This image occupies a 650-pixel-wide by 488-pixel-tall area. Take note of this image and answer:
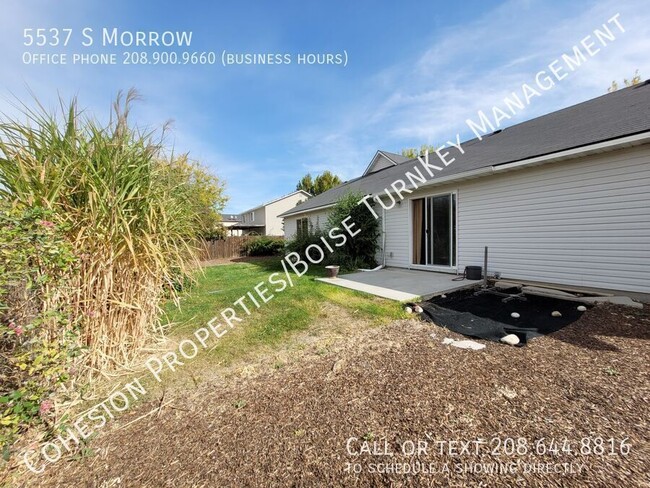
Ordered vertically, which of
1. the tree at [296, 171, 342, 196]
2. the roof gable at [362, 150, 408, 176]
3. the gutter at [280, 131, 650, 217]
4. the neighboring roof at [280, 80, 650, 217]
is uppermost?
the tree at [296, 171, 342, 196]

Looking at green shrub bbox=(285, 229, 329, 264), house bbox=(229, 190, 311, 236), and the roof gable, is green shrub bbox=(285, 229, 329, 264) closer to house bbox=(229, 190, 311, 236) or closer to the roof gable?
the roof gable

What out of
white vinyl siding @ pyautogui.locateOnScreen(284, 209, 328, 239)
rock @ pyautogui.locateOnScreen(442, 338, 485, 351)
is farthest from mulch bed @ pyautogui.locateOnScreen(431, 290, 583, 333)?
white vinyl siding @ pyautogui.locateOnScreen(284, 209, 328, 239)

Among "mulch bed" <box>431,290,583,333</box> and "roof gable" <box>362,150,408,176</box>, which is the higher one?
"roof gable" <box>362,150,408,176</box>

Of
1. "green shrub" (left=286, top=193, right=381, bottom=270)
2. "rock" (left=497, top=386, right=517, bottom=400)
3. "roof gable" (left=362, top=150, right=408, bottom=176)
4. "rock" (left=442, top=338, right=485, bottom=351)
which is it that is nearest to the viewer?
"rock" (left=497, top=386, right=517, bottom=400)

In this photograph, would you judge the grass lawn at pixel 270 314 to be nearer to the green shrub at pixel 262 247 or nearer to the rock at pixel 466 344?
the rock at pixel 466 344

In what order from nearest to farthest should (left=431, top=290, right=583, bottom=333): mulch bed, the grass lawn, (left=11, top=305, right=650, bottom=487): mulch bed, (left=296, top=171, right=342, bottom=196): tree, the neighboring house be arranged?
1. (left=11, top=305, right=650, bottom=487): mulch bed
2. the grass lawn
3. (left=431, top=290, right=583, bottom=333): mulch bed
4. the neighboring house
5. (left=296, top=171, right=342, bottom=196): tree

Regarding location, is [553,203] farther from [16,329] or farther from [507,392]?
[16,329]

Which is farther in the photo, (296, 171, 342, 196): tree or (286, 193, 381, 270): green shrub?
(296, 171, 342, 196): tree

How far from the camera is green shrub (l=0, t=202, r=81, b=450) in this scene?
5.96 ft

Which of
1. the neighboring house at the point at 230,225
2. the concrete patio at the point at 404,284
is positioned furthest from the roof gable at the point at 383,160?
the neighboring house at the point at 230,225

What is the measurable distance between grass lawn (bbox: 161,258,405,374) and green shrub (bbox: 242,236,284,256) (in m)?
12.0

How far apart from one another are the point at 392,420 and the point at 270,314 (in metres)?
3.01

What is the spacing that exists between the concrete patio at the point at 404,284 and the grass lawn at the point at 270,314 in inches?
16.3

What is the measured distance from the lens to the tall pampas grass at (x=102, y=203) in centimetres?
256
